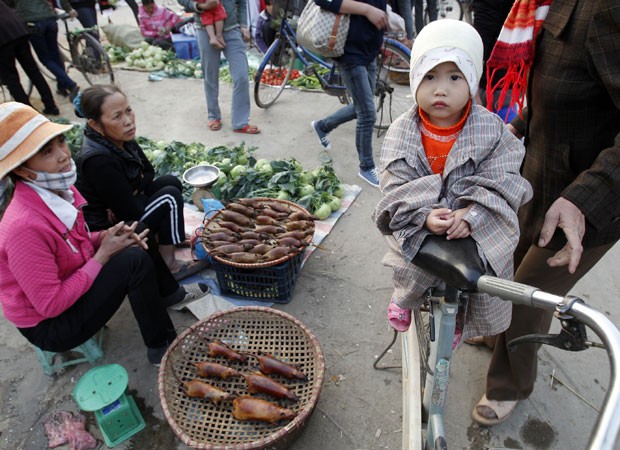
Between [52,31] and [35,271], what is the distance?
5817 millimetres

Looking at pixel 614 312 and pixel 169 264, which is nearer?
pixel 614 312

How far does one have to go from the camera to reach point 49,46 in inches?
253

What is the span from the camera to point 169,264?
11.3ft

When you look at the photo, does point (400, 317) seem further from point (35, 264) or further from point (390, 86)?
point (390, 86)

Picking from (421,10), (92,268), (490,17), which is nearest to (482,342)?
(490,17)

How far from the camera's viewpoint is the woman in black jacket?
8.96 feet

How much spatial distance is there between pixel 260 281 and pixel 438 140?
1890 millimetres

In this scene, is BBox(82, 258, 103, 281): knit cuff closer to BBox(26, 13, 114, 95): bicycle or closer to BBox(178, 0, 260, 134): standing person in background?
BBox(178, 0, 260, 134): standing person in background

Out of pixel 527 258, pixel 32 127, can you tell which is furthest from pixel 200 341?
pixel 527 258

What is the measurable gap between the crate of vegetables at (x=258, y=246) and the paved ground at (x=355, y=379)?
24 centimetres

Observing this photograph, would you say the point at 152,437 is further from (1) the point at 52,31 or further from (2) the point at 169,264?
(1) the point at 52,31

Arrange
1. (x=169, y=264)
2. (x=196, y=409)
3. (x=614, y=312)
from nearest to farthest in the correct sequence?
(x=196, y=409), (x=614, y=312), (x=169, y=264)

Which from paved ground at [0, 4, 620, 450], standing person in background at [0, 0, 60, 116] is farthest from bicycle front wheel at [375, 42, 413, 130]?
standing person in background at [0, 0, 60, 116]

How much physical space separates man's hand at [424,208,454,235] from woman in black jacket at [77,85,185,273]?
2188 millimetres
